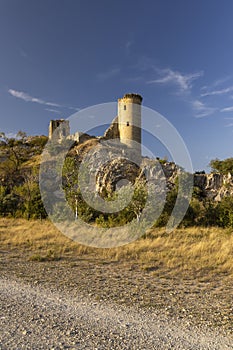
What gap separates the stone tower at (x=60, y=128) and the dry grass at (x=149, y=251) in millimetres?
43809

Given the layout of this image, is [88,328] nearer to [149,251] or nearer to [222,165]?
[149,251]

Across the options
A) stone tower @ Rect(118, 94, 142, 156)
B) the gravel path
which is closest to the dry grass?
the gravel path

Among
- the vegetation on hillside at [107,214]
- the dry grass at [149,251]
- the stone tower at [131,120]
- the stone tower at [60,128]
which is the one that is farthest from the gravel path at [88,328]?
the stone tower at [60,128]

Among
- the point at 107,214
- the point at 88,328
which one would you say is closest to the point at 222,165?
the point at 107,214

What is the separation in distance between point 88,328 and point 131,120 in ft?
153

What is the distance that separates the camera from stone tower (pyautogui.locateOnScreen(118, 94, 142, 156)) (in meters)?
48.1

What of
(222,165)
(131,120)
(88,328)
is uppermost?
(131,120)

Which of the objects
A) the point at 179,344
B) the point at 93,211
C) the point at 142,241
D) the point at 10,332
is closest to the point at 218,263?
the point at 142,241

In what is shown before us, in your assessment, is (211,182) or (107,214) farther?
(211,182)

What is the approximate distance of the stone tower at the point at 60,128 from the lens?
5462 centimetres

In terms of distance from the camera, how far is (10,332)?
3.78 meters

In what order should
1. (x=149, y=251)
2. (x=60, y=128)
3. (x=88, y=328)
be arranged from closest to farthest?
(x=88, y=328)
(x=149, y=251)
(x=60, y=128)

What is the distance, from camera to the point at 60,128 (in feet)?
179

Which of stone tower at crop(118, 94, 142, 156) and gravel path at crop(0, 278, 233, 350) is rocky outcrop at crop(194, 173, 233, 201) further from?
gravel path at crop(0, 278, 233, 350)
